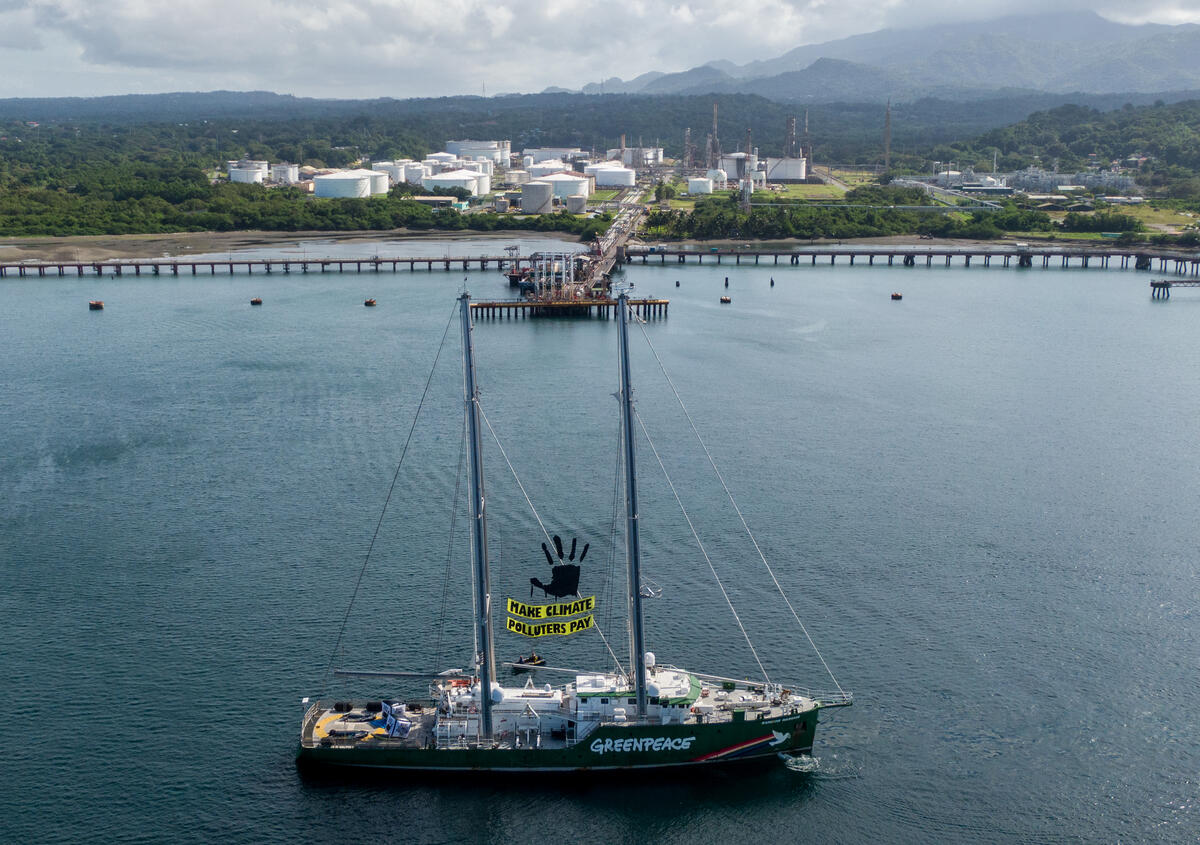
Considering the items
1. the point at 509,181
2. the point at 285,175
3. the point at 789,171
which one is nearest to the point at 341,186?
the point at 285,175

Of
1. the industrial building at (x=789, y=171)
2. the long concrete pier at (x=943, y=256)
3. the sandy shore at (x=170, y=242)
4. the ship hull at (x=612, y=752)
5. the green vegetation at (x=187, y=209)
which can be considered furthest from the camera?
the industrial building at (x=789, y=171)

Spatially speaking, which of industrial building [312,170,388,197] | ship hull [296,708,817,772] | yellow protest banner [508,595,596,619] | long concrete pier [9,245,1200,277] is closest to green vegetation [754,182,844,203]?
long concrete pier [9,245,1200,277]

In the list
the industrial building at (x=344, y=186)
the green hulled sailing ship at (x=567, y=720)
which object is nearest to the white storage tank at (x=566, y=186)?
the industrial building at (x=344, y=186)

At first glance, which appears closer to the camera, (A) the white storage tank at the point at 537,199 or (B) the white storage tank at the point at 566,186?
(A) the white storage tank at the point at 537,199

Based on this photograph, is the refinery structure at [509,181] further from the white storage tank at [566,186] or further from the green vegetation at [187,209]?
the green vegetation at [187,209]

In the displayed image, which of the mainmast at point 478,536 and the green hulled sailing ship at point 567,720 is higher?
the mainmast at point 478,536

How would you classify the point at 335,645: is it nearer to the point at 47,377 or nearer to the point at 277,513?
the point at 277,513
